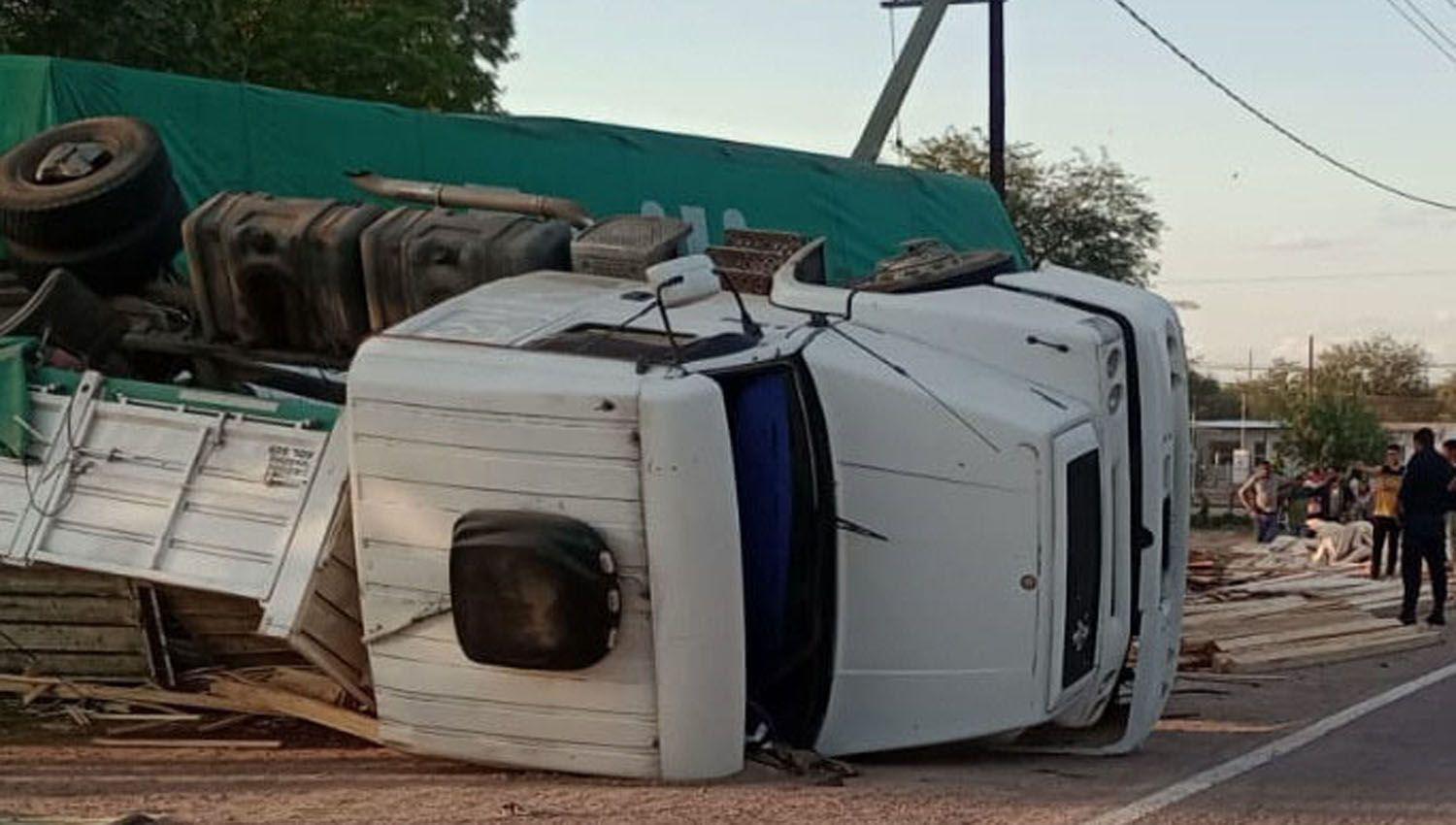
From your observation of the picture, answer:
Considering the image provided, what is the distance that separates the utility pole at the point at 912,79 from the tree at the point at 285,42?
5.65 m

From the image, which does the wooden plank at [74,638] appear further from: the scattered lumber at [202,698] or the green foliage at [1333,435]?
the green foliage at [1333,435]

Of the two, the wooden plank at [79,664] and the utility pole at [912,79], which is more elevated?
the utility pole at [912,79]

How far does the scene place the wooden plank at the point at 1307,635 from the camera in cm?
1223

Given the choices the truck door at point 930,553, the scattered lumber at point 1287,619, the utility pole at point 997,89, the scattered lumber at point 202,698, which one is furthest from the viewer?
the utility pole at point 997,89

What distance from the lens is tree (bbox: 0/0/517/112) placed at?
55.5ft

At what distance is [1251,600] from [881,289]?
8.65 metres

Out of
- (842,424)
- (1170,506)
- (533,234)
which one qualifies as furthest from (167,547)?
(1170,506)

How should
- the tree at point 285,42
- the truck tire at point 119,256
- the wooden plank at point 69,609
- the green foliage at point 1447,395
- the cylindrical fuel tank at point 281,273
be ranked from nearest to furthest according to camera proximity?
the wooden plank at point 69,609, the cylindrical fuel tank at point 281,273, the truck tire at point 119,256, the tree at point 285,42, the green foliage at point 1447,395

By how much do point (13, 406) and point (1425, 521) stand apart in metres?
10.8

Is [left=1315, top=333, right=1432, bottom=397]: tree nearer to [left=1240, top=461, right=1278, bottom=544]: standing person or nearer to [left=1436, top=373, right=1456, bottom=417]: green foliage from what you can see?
[left=1436, top=373, right=1456, bottom=417]: green foliage

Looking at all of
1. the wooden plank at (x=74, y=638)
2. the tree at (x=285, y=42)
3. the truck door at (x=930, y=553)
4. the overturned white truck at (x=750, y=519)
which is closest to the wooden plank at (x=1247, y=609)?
the overturned white truck at (x=750, y=519)

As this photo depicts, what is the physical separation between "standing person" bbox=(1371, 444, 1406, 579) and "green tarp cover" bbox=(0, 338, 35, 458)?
1413 cm

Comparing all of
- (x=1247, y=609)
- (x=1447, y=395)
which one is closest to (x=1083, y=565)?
(x=1247, y=609)

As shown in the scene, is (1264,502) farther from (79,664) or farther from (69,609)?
(69,609)
